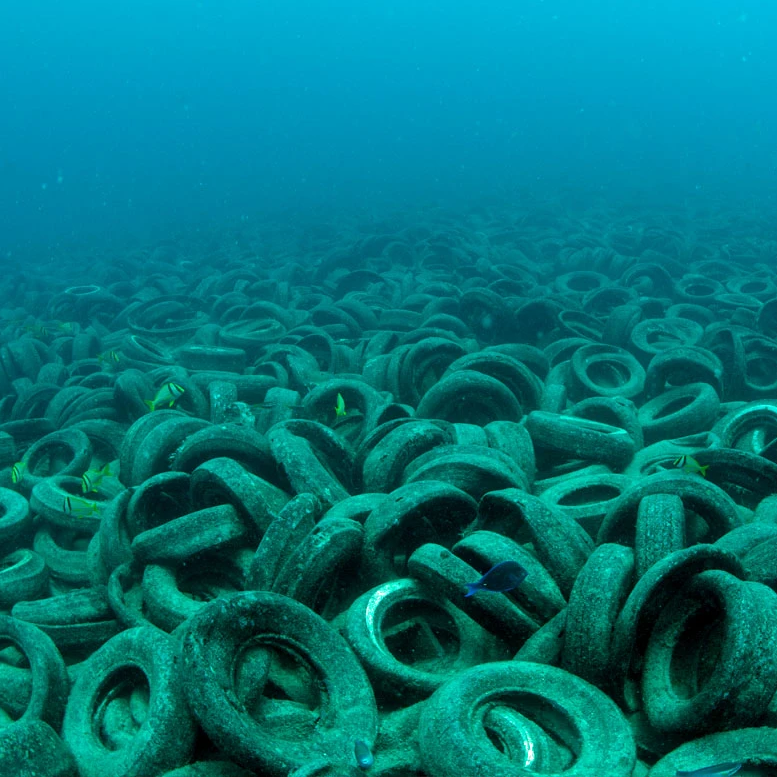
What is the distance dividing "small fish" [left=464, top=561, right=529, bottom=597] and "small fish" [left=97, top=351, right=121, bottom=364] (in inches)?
370

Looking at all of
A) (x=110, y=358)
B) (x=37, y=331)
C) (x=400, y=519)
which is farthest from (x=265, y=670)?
(x=37, y=331)

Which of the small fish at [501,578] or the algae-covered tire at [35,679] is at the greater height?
the small fish at [501,578]

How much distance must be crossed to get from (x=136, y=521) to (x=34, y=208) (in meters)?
88.4

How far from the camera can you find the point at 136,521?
5262 millimetres

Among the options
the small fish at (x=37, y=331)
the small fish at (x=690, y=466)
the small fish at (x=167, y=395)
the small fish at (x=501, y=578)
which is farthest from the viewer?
the small fish at (x=37, y=331)

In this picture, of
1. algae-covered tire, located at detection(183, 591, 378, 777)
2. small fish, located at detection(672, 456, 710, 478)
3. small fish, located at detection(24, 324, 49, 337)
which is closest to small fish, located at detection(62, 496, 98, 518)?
algae-covered tire, located at detection(183, 591, 378, 777)

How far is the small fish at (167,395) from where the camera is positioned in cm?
776

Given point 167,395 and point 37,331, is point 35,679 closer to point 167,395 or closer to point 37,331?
point 167,395

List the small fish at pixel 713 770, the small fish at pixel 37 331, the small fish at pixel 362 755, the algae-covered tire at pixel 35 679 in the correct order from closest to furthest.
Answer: the small fish at pixel 713 770, the small fish at pixel 362 755, the algae-covered tire at pixel 35 679, the small fish at pixel 37 331

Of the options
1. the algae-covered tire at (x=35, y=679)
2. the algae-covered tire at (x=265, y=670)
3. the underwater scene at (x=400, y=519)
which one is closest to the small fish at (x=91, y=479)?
the underwater scene at (x=400, y=519)

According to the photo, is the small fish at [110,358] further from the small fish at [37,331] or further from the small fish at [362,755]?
the small fish at [362,755]

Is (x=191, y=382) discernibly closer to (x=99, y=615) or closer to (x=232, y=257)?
(x=99, y=615)

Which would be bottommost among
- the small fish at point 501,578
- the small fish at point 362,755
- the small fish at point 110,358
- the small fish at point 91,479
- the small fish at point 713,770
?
the small fish at point 91,479

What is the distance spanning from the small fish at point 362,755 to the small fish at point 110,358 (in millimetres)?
9660
